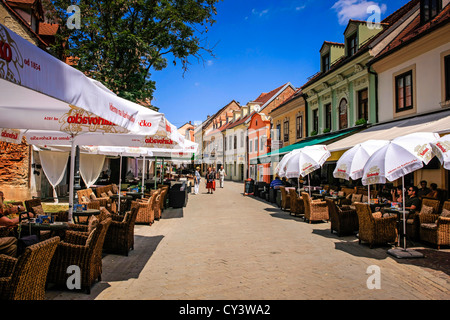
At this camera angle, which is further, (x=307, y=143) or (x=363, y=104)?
(x=307, y=143)

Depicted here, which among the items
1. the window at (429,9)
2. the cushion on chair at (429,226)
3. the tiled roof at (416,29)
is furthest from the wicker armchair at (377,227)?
the window at (429,9)

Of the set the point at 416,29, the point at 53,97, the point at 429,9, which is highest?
the point at 429,9

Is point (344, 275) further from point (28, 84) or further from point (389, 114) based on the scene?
point (389, 114)

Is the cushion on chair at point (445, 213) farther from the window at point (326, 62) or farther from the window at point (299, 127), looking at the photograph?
the window at point (299, 127)

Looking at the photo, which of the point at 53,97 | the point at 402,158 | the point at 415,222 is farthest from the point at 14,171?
the point at 415,222

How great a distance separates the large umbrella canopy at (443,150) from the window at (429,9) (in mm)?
9377

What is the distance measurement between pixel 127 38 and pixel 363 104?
1237 cm

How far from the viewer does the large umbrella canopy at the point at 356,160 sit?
849cm

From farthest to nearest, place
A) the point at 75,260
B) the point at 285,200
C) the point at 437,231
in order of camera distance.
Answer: the point at 285,200 < the point at 437,231 < the point at 75,260

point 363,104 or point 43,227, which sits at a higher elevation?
point 363,104

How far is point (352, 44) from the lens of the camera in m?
17.9

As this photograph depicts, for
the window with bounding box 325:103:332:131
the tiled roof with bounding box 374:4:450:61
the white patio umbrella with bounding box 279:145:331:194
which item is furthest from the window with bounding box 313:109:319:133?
the white patio umbrella with bounding box 279:145:331:194

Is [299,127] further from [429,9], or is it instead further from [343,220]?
[343,220]
